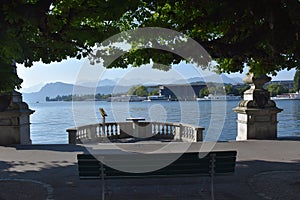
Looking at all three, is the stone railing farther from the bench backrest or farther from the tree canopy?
the bench backrest

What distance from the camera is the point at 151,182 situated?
23.1ft

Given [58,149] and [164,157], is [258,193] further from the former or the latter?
[58,149]

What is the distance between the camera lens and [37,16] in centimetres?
510

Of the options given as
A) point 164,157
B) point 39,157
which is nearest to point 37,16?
point 164,157

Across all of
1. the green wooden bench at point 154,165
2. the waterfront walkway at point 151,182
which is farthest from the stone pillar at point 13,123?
the green wooden bench at point 154,165

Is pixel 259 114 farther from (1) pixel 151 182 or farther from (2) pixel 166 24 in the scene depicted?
(1) pixel 151 182

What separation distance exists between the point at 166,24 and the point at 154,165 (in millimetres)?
3495

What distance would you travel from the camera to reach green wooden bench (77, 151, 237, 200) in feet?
17.8

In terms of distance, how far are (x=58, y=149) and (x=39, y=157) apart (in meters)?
1.47

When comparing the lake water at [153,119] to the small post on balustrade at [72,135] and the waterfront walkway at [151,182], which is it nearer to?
the small post on balustrade at [72,135]

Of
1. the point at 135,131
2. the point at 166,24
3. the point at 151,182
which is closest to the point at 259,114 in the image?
the point at 135,131

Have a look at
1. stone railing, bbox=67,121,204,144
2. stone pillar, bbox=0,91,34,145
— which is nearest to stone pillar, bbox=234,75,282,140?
stone railing, bbox=67,121,204,144

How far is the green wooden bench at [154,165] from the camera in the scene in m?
5.43

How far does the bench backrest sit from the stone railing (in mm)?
8484
